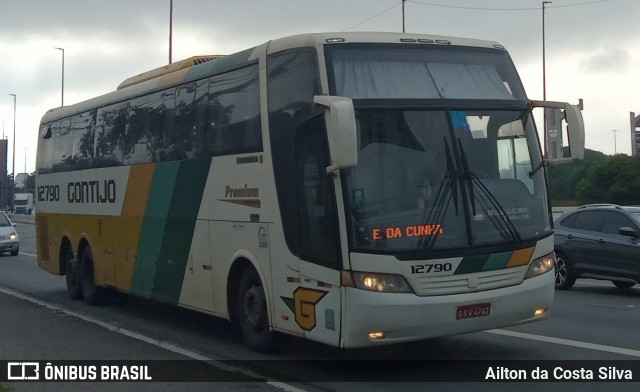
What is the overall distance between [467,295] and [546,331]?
11.8 ft

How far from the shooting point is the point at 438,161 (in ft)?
31.4

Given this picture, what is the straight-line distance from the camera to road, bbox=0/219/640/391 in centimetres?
962

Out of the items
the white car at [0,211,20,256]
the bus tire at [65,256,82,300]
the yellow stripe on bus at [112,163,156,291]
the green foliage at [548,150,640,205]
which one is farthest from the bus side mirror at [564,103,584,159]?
the green foliage at [548,150,640,205]

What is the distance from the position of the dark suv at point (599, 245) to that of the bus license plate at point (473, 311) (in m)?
8.55

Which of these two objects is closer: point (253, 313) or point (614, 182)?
point (253, 313)

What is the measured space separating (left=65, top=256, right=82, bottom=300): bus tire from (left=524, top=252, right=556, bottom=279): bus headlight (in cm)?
1013

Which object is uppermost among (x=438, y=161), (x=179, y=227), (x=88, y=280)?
(x=438, y=161)

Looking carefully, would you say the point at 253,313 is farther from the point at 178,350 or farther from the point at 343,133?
the point at 343,133

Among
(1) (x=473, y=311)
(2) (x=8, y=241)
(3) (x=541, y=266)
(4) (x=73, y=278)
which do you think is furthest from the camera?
(2) (x=8, y=241)

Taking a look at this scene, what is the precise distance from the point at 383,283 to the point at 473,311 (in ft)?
3.21

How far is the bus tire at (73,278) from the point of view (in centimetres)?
1781

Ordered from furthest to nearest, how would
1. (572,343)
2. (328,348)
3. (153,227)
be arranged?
(153,227) → (328,348) → (572,343)

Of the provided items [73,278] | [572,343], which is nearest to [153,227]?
[73,278]

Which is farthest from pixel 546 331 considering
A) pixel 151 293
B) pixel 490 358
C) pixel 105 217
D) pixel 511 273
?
pixel 105 217
